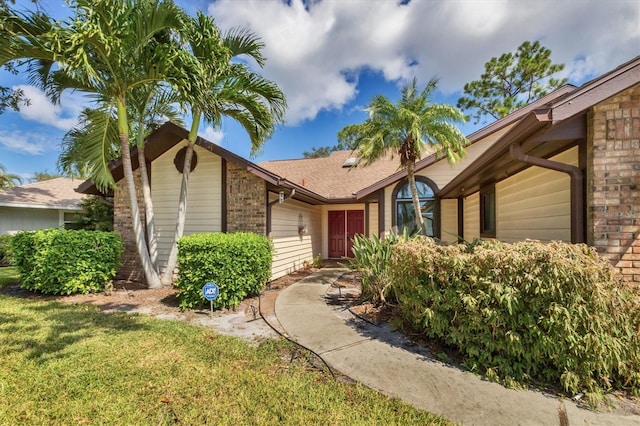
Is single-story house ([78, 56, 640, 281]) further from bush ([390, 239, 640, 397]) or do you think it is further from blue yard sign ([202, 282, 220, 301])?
blue yard sign ([202, 282, 220, 301])

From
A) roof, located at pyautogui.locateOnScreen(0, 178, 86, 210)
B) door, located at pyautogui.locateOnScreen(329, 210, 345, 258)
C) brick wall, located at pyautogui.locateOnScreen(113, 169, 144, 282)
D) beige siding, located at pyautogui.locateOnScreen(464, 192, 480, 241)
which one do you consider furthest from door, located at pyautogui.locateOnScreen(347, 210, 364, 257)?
roof, located at pyautogui.locateOnScreen(0, 178, 86, 210)

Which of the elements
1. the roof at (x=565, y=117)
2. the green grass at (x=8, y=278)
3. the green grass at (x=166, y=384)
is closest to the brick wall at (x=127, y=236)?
the green grass at (x=8, y=278)

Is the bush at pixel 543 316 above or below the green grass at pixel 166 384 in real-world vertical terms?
above

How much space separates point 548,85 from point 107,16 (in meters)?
23.3

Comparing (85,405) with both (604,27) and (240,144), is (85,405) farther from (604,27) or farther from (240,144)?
→ (604,27)

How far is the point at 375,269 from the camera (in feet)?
18.1

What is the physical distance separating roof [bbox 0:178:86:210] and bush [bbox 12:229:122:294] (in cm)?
725

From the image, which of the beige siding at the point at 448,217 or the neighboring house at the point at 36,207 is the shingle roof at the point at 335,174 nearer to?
the beige siding at the point at 448,217

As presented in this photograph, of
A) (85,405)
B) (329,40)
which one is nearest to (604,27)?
(329,40)

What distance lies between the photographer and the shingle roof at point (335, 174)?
41.6 ft

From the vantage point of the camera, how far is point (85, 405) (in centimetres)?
263

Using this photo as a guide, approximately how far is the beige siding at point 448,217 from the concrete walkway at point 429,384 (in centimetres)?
720

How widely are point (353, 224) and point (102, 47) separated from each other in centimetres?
1059

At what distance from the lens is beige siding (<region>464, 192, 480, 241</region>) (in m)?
9.10
